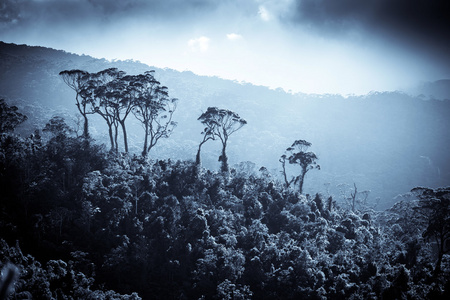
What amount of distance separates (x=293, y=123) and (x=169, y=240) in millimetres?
130524

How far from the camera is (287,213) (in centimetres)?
3706

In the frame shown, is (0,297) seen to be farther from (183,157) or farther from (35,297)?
(183,157)

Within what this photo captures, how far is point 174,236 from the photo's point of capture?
1125 inches

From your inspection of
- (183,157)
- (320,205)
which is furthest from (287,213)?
(183,157)

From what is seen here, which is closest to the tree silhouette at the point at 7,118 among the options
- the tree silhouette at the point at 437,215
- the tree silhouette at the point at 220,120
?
→ the tree silhouette at the point at 220,120

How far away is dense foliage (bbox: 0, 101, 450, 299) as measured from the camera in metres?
23.8

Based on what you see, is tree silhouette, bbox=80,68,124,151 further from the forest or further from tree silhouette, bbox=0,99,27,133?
tree silhouette, bbox=0,99,27,133

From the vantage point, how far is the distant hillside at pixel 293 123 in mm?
111562

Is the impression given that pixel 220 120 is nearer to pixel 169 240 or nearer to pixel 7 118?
pixel 169 240

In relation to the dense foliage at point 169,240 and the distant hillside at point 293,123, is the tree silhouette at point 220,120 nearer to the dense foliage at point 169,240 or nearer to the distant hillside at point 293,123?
the dense foliage at point 169,240

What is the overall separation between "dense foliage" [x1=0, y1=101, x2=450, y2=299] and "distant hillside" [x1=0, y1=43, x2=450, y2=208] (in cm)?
5553

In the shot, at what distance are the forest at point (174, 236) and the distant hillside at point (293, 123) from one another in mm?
54454

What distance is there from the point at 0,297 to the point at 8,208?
26896 millimetres

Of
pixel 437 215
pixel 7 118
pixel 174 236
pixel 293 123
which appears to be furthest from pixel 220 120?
pixel 293 123
